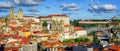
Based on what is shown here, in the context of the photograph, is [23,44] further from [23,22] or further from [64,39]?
[23,22]

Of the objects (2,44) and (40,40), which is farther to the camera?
(40,40)

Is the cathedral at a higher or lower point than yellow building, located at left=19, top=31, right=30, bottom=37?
higher

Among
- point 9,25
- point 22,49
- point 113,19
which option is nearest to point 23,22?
point 9,25

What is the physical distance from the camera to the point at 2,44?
18562 millimetres

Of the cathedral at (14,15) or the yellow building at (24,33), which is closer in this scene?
the yellow building at (24,33)

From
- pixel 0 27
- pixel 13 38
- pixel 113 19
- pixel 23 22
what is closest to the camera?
pixel 13 38

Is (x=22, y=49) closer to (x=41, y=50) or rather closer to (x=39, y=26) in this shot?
(x=41, y=50)

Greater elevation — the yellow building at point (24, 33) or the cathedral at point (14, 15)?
the cathedral at point (14, 15)

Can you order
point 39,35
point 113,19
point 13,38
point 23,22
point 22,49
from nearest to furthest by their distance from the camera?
point 22,49 → point 13,38 → point 39,35 → point 23,22 → point 113,19

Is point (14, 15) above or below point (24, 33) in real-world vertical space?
above

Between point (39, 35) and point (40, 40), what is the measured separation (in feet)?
2.02

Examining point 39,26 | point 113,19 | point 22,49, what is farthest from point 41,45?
point 113,19

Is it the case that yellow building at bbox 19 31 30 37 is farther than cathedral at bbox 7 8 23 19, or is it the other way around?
cathedral at bbox 7 8 23 19

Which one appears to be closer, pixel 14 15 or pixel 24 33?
pixel 24 33
